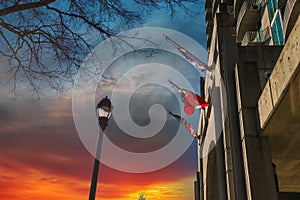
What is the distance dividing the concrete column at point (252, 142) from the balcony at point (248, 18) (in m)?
11.8

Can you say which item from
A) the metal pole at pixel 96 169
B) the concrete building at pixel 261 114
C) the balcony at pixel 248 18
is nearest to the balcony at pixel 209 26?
the balcony at pixel 248 18

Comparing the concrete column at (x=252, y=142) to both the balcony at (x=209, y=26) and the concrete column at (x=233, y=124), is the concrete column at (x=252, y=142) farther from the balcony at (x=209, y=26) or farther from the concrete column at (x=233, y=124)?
the balcony at (x=209, y=26)

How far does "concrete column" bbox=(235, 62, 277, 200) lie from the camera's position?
7286mm

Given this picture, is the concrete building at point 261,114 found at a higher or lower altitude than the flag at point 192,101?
lower

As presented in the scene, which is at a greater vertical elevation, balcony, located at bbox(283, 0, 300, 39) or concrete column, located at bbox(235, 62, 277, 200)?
balcony, located at bbox(283, 0, 300, 39)

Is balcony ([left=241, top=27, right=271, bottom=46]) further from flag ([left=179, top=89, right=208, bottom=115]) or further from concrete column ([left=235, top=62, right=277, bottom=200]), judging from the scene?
concrete column ([left=235, top=62, right=277, bottom=200])

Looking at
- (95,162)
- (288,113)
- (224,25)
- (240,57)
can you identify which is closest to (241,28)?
(224,25)

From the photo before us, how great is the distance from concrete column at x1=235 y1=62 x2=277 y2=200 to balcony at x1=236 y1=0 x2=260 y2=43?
11.8 m

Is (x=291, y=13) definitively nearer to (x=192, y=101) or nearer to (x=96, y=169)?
(x=192, y=101)

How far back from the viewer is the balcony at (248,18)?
18.7 metres

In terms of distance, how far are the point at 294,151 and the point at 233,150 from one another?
184cm

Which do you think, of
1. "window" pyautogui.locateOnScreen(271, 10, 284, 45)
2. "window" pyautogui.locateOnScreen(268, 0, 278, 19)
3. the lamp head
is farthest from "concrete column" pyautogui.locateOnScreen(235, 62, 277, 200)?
"window" pyautogui.locateOnScreen(268, 0, 278, 19)

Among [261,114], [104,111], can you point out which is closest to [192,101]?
[261,114]

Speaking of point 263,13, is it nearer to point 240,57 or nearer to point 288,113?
point 240,57
